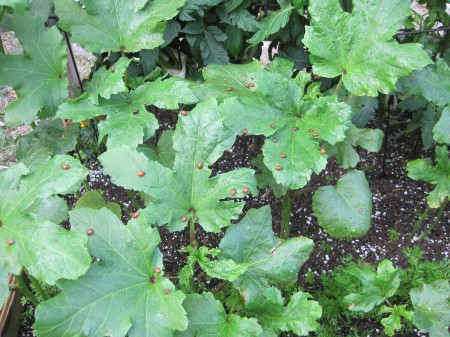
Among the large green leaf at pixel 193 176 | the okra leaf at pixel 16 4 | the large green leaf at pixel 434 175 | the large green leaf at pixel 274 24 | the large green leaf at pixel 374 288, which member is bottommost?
the large green leaf at pixel 374 288

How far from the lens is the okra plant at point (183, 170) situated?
4.09 feet

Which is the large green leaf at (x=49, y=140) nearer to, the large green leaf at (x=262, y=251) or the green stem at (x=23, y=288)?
the green stem at (x=23, y=288)

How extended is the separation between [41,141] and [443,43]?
80.0 inches

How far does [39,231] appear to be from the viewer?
123 centimetres

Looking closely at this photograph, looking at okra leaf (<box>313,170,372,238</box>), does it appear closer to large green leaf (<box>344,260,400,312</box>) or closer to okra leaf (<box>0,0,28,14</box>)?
→ large green leaf (<box>344,260,400,312</box>)

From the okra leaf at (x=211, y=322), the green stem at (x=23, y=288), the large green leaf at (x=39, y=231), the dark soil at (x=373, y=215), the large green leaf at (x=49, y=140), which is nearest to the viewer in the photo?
the large green leaf at (x=39, y=231)

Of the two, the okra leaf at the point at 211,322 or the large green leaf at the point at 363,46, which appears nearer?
the okra leaf at the point at 211,322

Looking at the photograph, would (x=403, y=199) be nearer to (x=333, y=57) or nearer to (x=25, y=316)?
(x=333, y=57)

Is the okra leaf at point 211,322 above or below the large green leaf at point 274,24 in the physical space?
below

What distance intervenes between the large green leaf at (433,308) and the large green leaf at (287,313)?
1.56ft

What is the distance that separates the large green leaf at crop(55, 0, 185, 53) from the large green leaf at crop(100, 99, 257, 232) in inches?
18.2

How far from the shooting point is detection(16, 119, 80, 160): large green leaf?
1.98 m

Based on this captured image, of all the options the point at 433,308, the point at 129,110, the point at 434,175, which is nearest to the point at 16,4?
the point at 129,110

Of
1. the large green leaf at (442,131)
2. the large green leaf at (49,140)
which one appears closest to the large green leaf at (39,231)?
the large green leaf at (49,140)
